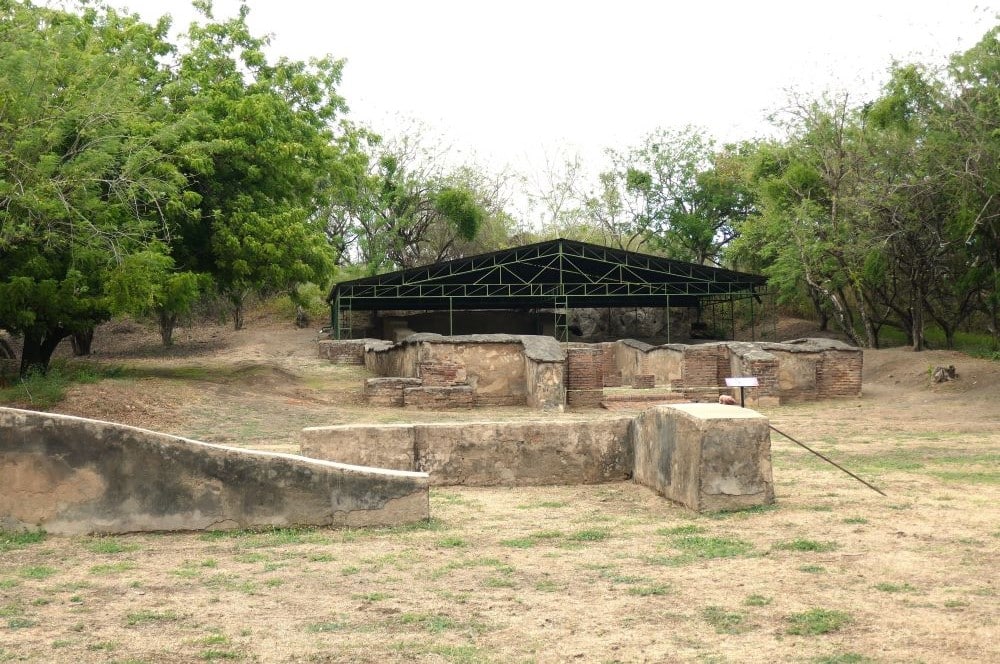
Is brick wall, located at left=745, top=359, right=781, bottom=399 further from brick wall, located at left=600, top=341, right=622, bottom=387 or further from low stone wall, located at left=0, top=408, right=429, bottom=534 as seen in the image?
low stone wall, located at left=0, top=408, right=429, bottom=534

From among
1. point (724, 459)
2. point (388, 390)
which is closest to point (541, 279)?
point (388, 390)

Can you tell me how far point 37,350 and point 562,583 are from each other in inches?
617

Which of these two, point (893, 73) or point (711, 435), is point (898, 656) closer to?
point (711, 435)

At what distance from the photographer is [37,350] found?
18750mm

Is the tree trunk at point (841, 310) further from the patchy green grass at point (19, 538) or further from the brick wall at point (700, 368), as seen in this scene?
the patchy green grass at point (19, 538)

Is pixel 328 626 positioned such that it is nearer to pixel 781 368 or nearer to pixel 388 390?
pixel 388 390

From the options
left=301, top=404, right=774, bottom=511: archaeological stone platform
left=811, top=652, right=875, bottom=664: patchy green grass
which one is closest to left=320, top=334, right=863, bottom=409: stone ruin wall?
left=301, top=404, right=774, bottom=511: archaeological stone platform

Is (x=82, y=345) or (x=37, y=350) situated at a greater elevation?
(x=82, y=345)

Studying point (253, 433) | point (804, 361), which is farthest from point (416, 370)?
point (804, 361)

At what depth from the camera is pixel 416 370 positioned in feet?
64.1

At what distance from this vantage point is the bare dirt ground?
455cm

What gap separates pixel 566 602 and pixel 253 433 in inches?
381

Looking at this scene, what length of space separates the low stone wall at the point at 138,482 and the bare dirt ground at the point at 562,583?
16 centimetres

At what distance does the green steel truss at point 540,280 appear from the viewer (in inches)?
1220
